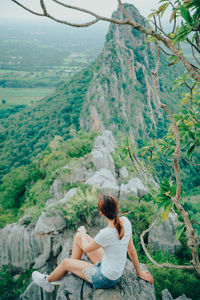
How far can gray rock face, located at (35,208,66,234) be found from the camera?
822cm

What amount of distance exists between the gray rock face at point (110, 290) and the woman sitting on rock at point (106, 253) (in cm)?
12

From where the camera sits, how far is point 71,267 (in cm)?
402

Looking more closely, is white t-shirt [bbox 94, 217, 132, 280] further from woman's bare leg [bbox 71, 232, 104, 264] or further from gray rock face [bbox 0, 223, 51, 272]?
gray rock face [bbox 0, 223, 51, 272]

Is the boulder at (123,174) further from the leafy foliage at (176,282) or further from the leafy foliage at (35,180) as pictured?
the leafy foliage at (176,282)

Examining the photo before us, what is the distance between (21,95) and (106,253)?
106 m

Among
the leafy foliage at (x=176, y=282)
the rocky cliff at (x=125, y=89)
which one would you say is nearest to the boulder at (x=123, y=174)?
the leafy foliage at (x=176, y=282)

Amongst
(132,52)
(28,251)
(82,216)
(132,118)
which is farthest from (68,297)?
(132,52)

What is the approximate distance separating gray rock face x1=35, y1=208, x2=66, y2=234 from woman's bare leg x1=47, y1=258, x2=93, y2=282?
4.09 m

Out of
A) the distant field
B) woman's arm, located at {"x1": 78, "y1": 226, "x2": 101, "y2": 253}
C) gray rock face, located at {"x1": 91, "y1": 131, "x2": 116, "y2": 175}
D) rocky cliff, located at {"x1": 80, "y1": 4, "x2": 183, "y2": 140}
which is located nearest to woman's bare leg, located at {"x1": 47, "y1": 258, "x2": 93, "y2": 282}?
woman's arm, located at {"x1": 78, "y1": 226, "x2": 101, "y2": 253}

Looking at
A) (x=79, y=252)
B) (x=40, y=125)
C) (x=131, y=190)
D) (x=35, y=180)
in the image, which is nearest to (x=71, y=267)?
(x=79, y=252)

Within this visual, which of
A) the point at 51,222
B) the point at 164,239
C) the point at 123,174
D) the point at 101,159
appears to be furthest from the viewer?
the point at 123,174

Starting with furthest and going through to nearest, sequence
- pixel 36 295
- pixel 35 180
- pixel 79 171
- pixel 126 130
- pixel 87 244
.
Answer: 1. pixel 126 130
2. pixel 35 180
3. pixel 79 171
4. pixel 36 295
5. pixel 87 244

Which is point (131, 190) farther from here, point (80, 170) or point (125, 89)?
point (125, 89)

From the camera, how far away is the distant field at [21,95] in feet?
292
